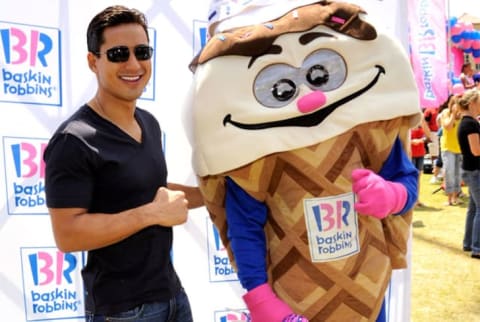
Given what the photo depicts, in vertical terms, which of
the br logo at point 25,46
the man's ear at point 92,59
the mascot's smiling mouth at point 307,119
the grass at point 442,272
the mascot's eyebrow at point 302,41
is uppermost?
the br logo at point 25,46

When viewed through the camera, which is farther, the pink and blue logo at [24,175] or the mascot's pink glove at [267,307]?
the pink and blue logo at [24,175]

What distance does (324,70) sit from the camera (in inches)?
54.9

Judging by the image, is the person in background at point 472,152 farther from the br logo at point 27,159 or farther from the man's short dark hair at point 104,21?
the man's short dark hair at point 104,21

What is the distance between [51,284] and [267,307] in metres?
0.95

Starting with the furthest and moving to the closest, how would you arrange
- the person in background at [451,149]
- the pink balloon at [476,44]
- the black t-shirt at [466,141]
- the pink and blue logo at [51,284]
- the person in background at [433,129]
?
1. the pink balloon at [476,44]
2. the person in background at [433,129]
3. the person in background at [451,149]
4. the black t-shirt at [466,141]
5. the pink and blue logo at [51,284]

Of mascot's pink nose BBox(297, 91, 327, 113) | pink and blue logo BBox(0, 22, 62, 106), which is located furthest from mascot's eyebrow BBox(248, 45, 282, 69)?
pink and blue logo BBox(0, 22, 62, 106)

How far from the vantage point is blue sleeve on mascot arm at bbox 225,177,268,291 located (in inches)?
56.3

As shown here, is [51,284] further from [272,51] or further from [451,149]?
[451,149]

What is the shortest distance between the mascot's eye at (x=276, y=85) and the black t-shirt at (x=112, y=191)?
12.6 inches

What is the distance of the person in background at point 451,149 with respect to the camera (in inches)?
206

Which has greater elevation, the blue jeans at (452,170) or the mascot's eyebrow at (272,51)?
the mascot's eyebrow at (272,51)

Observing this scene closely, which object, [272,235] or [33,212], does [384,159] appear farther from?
[33,212]

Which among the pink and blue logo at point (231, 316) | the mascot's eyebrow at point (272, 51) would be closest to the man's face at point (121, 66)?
the mascot's eyebrow at point (272, 51)

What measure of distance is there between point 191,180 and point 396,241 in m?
0.86
